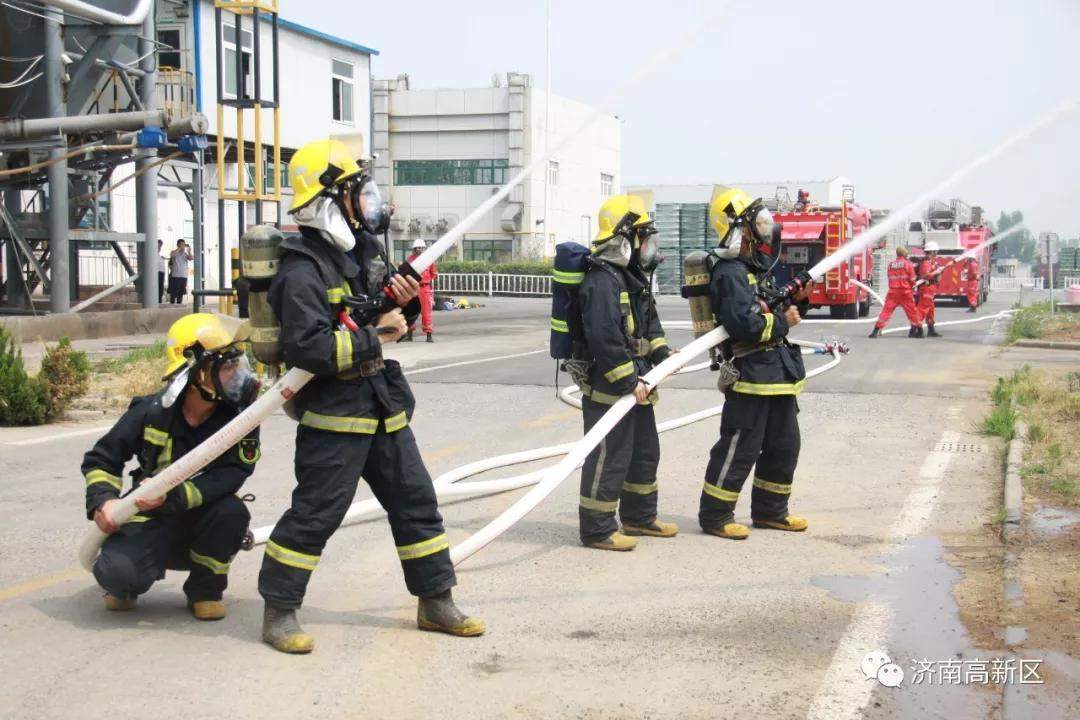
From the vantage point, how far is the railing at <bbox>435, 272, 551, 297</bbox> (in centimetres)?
4512

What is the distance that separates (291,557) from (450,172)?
48457 mm

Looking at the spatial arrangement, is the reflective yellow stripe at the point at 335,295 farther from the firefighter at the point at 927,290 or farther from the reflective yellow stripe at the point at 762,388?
the firefighter at the point at 927,290

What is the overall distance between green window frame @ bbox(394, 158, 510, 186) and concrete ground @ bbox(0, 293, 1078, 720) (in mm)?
42940

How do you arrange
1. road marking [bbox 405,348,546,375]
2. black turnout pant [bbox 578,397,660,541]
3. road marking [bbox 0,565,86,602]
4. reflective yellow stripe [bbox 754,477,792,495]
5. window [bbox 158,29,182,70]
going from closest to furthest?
1. road marking [bbox 0,565,86,602]
2. black turnout pant [bbox 578,397,660,541]
3. reflective yellow stripe [bbox 754,477,792,495]
4. road marking [bbox 405,348,546,375]
5. window [bbox 158,29,182,70]

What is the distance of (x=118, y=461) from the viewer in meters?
5.03

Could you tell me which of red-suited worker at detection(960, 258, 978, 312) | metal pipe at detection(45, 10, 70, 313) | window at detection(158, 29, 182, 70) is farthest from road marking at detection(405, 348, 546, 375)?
red-suited worker at detection(960, 258, 978, 312)

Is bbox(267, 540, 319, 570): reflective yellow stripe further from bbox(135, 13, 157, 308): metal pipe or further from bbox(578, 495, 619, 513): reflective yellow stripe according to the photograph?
bbox(135, 13, 157, 308): metal pipe

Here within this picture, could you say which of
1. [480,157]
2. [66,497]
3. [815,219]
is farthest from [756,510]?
[480,157]

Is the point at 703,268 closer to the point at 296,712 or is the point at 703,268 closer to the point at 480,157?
the point at 296,712

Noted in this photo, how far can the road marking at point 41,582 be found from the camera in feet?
18.0

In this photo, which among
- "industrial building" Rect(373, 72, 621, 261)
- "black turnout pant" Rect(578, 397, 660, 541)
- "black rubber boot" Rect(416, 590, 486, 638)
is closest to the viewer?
"black rubber boot" Rect(416, 590, 486, 638)

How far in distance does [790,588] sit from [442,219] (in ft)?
154

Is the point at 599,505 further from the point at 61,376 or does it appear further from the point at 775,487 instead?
the point at 61,376

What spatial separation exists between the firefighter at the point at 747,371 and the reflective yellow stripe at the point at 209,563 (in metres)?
2.83
